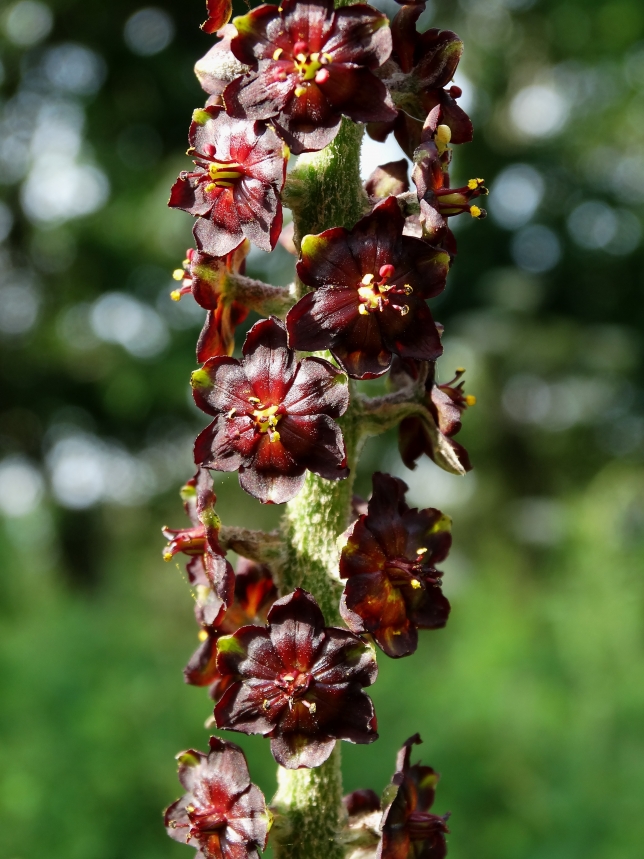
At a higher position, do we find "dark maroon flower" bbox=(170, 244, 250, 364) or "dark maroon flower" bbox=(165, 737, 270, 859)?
"dark maroon flower" bbox=(170, 244, 250, 364)

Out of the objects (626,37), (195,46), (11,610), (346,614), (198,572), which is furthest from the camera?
(626,37)

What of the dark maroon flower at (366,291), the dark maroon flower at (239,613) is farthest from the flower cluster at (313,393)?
the dark maroon flower at (239,613)

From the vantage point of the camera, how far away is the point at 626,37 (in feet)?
52.3

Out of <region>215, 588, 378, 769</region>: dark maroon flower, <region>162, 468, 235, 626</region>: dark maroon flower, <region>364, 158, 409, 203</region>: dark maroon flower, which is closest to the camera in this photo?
<region>215, 588, 378, 769</region>: dark maroon flower

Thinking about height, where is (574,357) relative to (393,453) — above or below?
above

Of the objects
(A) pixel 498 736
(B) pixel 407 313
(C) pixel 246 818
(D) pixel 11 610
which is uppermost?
(D) pixel 11 610

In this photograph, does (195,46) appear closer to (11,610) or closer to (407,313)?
(11,610)

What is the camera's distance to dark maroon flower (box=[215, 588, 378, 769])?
5.33 ft

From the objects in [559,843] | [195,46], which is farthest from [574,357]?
[559,843]

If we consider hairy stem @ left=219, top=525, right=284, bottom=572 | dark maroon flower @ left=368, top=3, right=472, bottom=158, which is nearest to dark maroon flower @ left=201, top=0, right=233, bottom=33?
Result: dark maroon flower @ left=368, top=3, right=472, bottom=158

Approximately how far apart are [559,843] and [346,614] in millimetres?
5049

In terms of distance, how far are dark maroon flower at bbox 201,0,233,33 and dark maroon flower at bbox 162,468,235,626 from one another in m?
0.99

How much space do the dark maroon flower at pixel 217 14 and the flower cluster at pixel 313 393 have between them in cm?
23

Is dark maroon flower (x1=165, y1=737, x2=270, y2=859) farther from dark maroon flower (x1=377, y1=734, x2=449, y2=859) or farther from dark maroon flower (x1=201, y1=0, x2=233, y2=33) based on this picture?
dark maroon flower (x1=201, y1=0, x2=233, y2=33)
